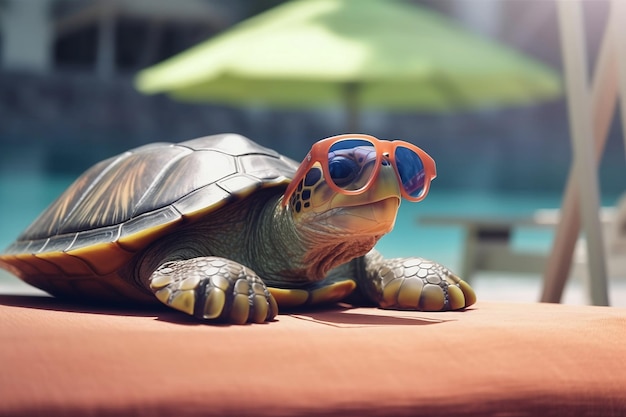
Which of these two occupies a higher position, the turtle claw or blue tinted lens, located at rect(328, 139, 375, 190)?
blue tinted lens, located at rect(328, 139, 375, 190)

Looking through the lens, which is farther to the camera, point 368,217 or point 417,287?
point 417,287

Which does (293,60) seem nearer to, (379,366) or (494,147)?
(379,366)

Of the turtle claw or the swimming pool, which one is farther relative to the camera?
the swimming pool

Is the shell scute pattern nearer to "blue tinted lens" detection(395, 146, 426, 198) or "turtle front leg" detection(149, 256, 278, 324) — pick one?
"turtle front leg" detection(149, 256, 278, 324)

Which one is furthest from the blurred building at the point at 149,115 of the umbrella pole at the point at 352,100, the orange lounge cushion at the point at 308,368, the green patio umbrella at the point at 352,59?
the orange lounge cushion at the point at 308,368

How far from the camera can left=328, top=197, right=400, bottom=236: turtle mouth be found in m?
1.16

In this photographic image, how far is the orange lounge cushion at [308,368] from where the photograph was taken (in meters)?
0.84

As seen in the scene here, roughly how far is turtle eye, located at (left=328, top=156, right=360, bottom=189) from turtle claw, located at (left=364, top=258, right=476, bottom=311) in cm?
29

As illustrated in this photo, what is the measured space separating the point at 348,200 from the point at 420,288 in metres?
0.28

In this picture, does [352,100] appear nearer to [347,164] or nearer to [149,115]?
[347,164]

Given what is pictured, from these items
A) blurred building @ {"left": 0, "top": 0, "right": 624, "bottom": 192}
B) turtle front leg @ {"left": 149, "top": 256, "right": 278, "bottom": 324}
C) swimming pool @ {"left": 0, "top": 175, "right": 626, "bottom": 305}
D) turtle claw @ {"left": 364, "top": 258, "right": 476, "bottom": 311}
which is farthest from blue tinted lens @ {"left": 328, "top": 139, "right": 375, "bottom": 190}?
blurred building @ {"left": 0, "top": 0, "right": 624, "bottom": 192}

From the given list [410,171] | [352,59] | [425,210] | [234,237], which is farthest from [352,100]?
[425,210]

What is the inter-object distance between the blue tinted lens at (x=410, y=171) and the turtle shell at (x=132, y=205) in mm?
287

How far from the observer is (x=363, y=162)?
1158 millimetres
